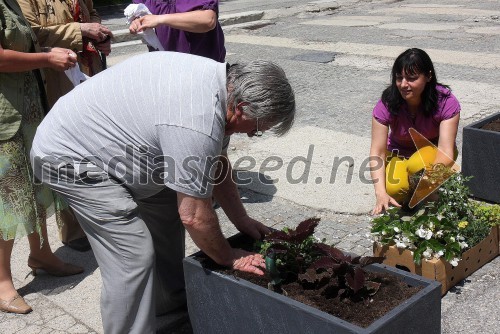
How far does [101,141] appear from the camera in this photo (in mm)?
2783

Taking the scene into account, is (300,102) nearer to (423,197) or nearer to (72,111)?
(423,197)

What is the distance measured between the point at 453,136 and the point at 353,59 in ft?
16.7

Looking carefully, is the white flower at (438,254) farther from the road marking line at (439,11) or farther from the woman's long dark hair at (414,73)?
the road marking line at (439,11)

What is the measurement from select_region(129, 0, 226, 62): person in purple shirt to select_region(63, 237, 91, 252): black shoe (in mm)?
1318

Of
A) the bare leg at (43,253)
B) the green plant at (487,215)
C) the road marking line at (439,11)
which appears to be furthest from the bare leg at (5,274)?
the road marking line at (439,11)

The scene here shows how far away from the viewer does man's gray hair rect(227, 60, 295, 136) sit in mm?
2533

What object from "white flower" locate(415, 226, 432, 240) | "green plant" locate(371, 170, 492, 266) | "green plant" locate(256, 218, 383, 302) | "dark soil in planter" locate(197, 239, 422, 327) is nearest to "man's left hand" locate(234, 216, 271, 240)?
"green plant" locate(256, 218, 383, 302)

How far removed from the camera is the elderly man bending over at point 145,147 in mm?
2553

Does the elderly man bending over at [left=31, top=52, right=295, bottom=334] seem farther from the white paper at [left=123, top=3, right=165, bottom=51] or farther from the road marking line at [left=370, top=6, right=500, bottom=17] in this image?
the road marking line at [left=370, top=6, right=500, bottom=17]

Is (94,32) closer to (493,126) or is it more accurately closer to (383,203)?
(383,203)

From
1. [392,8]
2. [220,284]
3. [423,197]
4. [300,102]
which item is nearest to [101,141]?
[220,284]

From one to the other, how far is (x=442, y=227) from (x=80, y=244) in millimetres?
2216

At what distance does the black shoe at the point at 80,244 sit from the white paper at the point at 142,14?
1.30 metres

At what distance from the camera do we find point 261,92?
2527 mm
